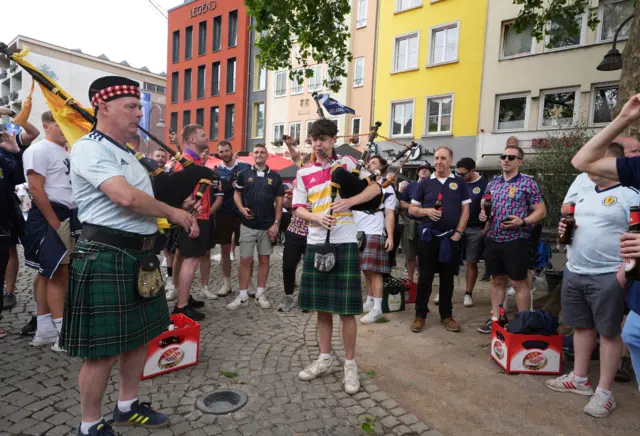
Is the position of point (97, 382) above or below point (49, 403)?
above

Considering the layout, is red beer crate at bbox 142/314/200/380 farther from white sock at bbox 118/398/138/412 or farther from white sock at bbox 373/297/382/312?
white sock at bbox 373/297/382/312

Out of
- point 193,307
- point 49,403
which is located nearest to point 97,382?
point 49,403

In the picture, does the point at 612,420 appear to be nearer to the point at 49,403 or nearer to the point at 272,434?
the point at 272,434

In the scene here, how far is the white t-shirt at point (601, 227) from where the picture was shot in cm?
297

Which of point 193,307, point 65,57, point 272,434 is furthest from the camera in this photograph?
point 65,57

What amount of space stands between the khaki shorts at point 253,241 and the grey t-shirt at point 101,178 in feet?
10.1

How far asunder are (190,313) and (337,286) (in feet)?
7.35

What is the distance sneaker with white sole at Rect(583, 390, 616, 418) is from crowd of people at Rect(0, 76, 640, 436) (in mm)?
13

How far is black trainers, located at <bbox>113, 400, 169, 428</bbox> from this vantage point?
2559 millimetres

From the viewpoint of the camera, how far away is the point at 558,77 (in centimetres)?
1493

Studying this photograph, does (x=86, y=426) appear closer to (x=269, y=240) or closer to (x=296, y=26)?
(x=269, y=240)

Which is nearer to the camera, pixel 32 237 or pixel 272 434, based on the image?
pixel 272 434

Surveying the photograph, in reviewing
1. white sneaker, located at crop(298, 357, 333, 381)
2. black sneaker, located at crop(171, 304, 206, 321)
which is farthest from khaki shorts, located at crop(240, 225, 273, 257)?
white sneaker, located at crop(298, 357, 333, 381)

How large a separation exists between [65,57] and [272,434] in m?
53.5
